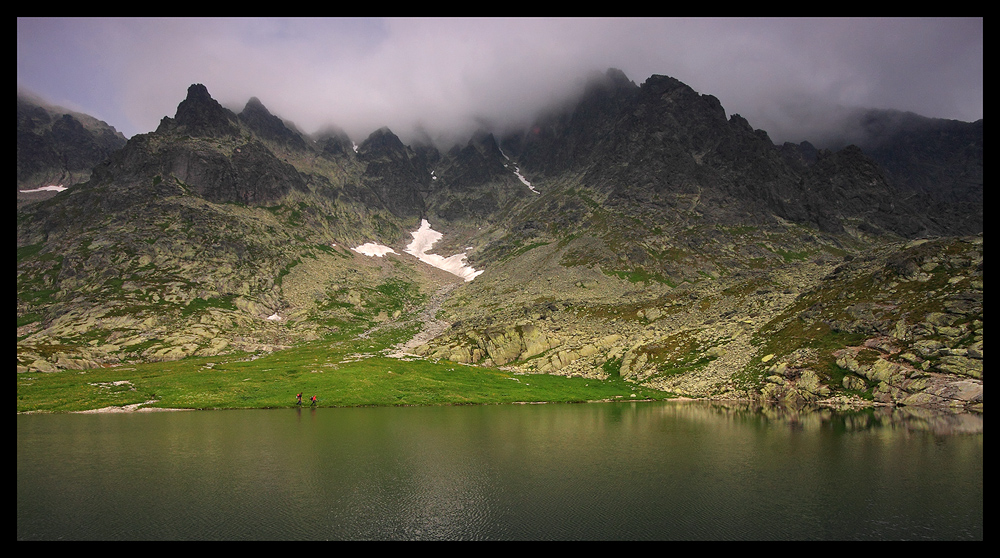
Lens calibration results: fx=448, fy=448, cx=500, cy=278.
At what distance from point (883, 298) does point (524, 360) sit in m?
84.7

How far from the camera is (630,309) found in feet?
477

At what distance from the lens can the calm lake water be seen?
29266 mm

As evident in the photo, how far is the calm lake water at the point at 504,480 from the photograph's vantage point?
29.3 metres

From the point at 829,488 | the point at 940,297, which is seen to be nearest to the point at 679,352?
the point at 940,297

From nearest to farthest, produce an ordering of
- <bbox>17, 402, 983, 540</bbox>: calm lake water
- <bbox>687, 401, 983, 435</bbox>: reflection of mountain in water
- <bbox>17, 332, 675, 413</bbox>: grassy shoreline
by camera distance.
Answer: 1. <bbox>17, 402, 983, 540</bbox>: calm lake water
2. <bbox>687, 401, 983, 435</bbox>: reflection of mountain in water
3. <bbox>17, 332, 675, 413</bbox>: grassy shoreline

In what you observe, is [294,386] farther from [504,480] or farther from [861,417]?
[861,417]

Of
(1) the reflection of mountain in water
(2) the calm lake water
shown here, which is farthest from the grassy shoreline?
(1) the reflection of mountain in water

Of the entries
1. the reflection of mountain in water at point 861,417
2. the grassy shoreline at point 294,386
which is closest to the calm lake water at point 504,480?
the reflection of mountain in water at point 861,417

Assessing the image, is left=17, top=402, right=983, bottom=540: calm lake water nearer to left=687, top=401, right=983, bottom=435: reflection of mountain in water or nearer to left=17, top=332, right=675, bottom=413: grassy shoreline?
left=687, top=401, right=983, bottom=435: reflection of mountain in water

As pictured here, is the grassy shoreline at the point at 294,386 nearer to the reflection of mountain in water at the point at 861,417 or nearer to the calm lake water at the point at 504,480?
the calm lake water at the point at 504,480

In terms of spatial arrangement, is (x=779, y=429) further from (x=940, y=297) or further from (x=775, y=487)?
(x=940, y=297)

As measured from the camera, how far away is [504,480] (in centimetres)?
3859

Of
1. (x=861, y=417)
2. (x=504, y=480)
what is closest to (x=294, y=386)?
(x=504, y=480)

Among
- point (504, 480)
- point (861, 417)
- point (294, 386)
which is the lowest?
point (294, 386)
